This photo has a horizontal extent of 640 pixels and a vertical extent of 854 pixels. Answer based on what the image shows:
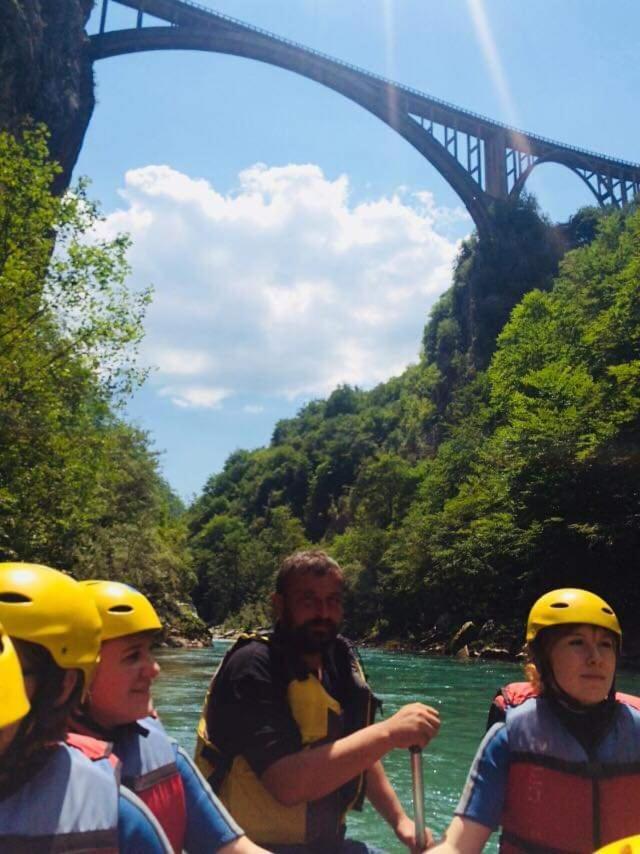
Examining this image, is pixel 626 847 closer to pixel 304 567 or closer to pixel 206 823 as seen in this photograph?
pixel 206 823

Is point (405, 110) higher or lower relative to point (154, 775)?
higher

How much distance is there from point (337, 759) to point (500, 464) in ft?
82.9

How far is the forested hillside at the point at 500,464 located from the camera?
20.9m

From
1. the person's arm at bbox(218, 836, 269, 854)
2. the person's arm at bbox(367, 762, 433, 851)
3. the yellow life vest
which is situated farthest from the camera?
the person's arm at bbox(367, 762, 433, 851)

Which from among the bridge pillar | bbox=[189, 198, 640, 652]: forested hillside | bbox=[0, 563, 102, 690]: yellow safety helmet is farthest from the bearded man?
the bridge pillar

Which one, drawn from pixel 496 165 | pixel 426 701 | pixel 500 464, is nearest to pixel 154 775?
pixel 426 701

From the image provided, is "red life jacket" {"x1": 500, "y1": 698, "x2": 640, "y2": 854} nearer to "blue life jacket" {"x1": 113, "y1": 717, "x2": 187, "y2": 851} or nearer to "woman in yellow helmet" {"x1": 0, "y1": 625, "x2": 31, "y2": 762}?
"blue life jacket" {"x1": 113, "y1": 717, "x2": 187, "y2": 851}

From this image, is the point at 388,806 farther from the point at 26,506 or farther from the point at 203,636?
the point at 203,636

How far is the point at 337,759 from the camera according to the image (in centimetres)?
189

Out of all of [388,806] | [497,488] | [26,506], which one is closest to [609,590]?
[497,488]

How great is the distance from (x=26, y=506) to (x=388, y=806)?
1199cm

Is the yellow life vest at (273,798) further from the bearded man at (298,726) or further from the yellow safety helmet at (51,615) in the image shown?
the yellow safety helmet at (51,615)

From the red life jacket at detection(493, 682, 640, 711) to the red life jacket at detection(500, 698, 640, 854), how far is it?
9 cm

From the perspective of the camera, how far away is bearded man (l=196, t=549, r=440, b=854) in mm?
1909
